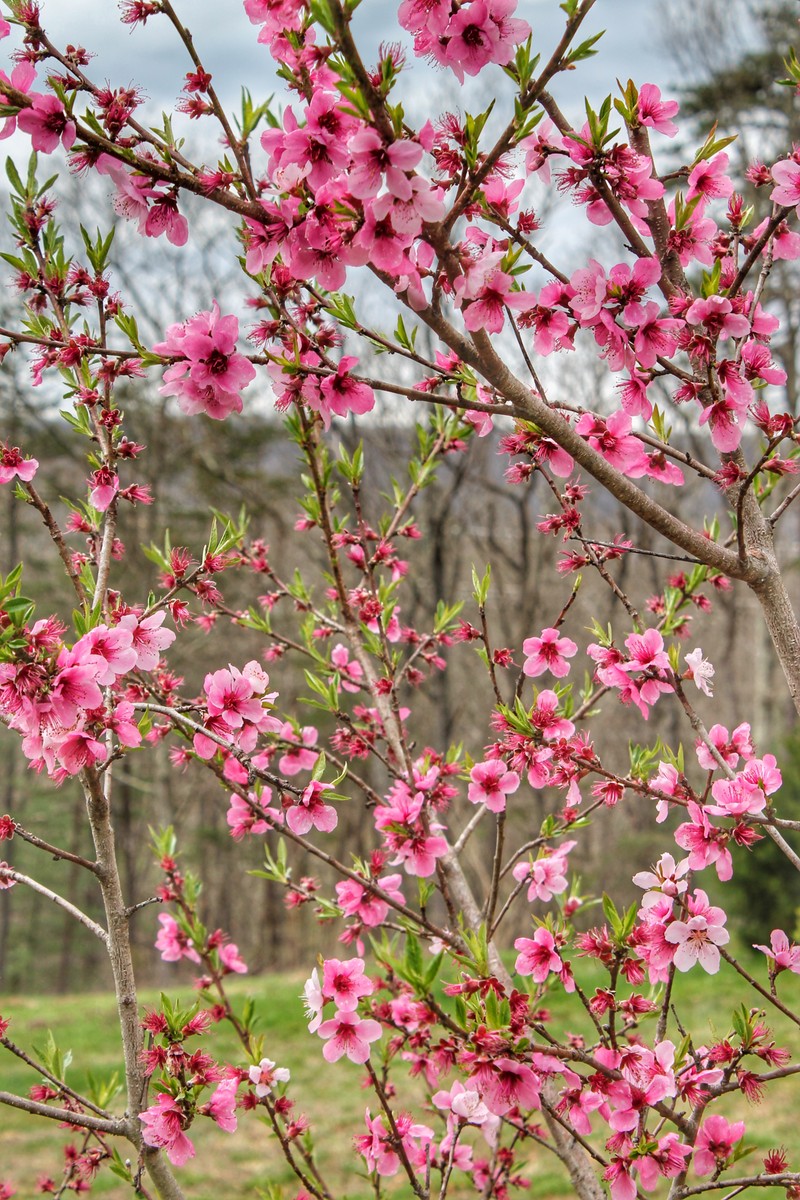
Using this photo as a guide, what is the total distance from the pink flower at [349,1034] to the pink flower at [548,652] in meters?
0.89

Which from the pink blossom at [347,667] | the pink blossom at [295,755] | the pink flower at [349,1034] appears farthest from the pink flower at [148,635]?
the pink blossom at [347,667]

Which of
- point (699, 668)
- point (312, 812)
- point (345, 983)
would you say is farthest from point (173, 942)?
point (699, 668)

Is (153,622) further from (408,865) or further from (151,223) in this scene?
(408,865)

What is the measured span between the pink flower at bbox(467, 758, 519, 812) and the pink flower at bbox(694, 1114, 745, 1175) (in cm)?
79

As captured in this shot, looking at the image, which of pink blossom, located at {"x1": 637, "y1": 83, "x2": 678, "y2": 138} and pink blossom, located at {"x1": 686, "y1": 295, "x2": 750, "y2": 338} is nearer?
pink blossom, located at {"x1": 686, "y1": 295, "x2": 750, "y2": 338}

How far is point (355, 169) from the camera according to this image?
4.33ft

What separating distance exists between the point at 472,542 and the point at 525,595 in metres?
1.53

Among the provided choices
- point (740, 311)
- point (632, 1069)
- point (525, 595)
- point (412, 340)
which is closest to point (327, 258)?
point (412, 340)

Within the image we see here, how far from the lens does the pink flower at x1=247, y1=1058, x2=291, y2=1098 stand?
7.11ft

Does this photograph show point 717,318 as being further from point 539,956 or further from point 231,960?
point 231,960

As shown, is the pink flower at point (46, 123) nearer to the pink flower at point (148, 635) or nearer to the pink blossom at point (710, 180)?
the pink flower at point (148, 635)

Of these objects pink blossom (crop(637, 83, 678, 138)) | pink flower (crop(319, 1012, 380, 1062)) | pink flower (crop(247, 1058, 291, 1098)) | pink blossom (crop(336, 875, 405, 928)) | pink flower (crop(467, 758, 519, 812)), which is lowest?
pink flower (crop(247, 1058, 291, 1098))

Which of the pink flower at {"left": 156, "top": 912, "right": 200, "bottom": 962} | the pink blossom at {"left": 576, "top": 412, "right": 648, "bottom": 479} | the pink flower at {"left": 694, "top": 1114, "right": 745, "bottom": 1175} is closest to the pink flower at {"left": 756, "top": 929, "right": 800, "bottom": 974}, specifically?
the pink flower at {"left": 694, "top": 1114, "right": 745, "bottom": 1175}

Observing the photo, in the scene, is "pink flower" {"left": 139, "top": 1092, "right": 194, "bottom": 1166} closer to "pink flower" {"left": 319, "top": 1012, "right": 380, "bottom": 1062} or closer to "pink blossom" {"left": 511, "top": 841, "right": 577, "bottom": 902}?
"pink flower" {"left": 319, "top": 1012, "right": 380, "bottom": 1062}
